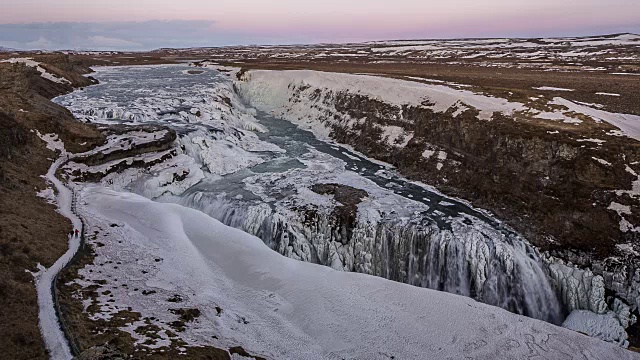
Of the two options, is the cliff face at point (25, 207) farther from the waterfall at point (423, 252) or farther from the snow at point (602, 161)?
the snow at point (602, 161)

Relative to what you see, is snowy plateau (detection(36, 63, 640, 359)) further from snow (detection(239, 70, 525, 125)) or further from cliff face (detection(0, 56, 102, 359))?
cliff face (detection(0, 56, 102, 359))

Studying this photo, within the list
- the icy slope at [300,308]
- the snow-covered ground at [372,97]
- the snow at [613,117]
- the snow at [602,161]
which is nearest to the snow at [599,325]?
the icy slope at [300,308]

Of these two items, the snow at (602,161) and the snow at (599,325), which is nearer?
the snow at (599,325)

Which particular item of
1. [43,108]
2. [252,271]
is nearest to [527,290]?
[252,271]

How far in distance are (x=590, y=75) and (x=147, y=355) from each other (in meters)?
69.3

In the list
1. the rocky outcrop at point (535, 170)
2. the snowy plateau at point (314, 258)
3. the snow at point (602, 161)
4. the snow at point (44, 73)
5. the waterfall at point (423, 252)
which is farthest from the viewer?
the snow at point (44, 73)

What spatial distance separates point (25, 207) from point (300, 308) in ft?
54.9

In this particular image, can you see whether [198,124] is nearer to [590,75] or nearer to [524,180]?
[524,180]

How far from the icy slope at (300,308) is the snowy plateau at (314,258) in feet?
0.27

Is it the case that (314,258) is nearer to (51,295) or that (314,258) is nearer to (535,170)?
(51,295)

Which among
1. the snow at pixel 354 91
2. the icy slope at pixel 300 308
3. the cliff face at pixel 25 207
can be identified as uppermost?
the snow at pixel 354 91

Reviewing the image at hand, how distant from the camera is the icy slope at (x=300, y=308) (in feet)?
57.4

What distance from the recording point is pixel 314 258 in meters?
26.5

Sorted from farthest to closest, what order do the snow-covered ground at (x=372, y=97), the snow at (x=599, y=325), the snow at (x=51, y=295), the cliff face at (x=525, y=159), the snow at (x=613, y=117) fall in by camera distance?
the snow-covered ground at (x=372, y=97) < the snow at (x=613, y=117) < the cliff face at (x=525, y=159) < the snow at (x=599, y=325) < the snow at (x=51, y=295)
